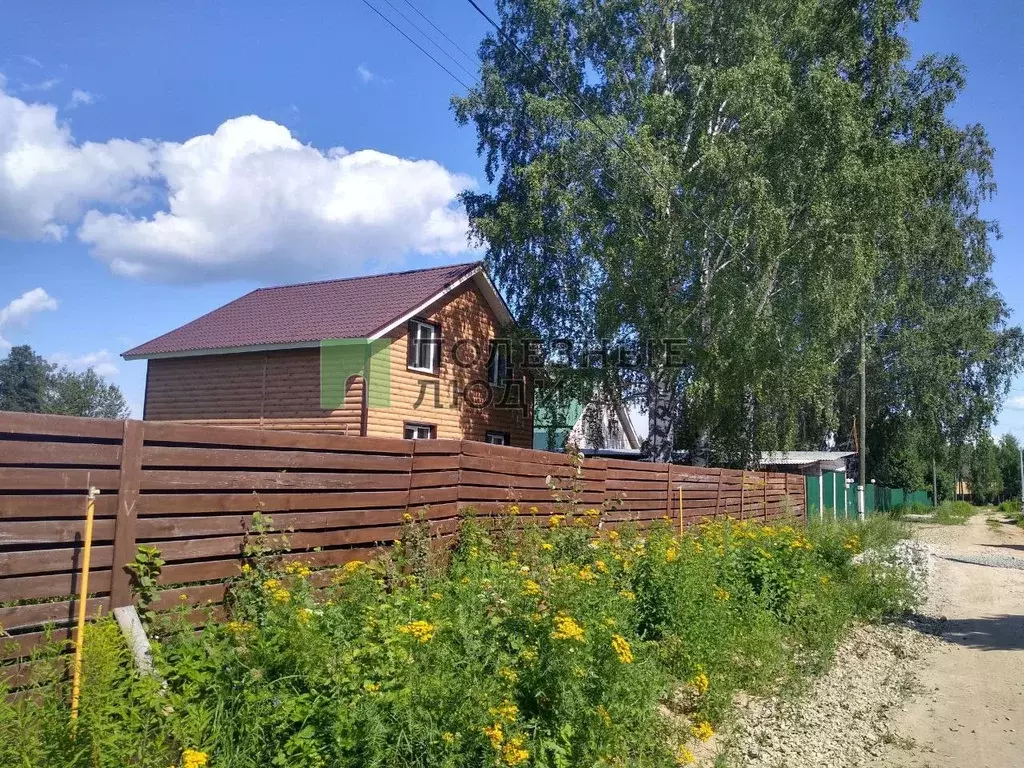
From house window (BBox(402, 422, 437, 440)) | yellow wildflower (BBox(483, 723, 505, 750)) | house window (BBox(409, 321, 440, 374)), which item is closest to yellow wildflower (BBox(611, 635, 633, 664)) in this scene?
yellow wildflower (BBox(483, 723, 505, 750))

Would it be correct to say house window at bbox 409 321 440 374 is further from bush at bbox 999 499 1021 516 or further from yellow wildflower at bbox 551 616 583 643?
bush at bbox 999 499 1021 516

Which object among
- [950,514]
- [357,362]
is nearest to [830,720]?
[357,362]

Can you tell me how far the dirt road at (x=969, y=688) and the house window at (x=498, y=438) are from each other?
11.1 metres

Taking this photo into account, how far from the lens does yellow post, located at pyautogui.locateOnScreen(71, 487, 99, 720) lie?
137 inches

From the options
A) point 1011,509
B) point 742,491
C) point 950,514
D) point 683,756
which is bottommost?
point 1011,509

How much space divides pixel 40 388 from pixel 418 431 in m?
69.3

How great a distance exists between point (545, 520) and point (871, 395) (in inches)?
1333

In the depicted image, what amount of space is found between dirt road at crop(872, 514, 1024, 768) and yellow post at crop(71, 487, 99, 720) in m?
4.67

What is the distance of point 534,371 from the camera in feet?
70.0

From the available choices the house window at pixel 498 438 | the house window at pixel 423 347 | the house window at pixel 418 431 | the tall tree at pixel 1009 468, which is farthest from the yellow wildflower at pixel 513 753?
the tall tree at pixel 1009 468

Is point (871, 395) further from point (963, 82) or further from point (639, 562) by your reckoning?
point (639, 562)

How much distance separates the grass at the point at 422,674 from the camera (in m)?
3.34

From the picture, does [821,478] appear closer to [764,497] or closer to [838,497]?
[838,497]

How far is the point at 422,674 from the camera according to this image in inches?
154
